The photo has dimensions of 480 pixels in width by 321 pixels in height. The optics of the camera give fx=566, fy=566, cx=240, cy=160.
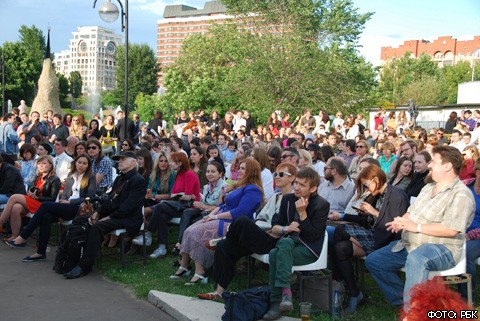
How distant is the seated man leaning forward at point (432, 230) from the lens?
4898 millimetres

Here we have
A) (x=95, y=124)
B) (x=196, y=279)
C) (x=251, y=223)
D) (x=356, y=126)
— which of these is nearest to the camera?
(x=251, y=223)

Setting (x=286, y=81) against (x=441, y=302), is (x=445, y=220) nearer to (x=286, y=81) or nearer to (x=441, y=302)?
(x=441, y=302)

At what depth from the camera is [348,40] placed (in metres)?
31.5

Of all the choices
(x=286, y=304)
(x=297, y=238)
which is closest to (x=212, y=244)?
(x=297, y=238)

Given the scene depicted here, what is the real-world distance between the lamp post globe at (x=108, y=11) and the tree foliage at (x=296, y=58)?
648 inches

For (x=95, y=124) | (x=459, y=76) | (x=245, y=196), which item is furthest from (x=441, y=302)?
(x=459, y=76)

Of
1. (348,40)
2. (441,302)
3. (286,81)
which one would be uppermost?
(348,40)

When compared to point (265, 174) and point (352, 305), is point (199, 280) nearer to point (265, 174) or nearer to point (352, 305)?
point (352, 305)

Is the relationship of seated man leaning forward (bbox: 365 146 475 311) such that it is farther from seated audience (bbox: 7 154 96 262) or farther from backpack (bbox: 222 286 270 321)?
seated audience (bbox: 7 154 96 262)

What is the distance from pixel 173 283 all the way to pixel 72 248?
148 cm

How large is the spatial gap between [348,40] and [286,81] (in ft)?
15.9

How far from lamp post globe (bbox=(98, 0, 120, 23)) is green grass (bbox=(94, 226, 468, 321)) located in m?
6.88

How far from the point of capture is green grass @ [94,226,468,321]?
5645mm

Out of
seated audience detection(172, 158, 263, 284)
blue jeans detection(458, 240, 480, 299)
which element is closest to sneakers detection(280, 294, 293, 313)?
seated audience detection(172, 158, 263, 284)
